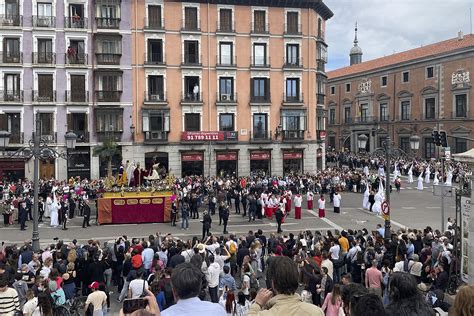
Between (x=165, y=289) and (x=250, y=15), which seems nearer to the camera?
(x=165, y=289)

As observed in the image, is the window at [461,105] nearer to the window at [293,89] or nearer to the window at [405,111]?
the window at [405,111]

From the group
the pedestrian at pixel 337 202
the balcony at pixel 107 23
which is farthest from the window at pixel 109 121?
the pedestrian at pixel 337 202

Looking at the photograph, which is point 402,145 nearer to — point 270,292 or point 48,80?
point 48,80

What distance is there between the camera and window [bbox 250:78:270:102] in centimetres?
4722

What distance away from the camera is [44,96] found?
1670 inches

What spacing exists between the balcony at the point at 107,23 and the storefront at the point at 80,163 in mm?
11048

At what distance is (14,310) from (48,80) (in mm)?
36247

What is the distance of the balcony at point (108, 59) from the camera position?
43188mm

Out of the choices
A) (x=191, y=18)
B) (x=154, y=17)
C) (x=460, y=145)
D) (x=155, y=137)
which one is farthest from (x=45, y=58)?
(x=460, y=145)

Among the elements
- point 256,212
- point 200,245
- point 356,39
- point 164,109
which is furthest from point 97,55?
point 356,39

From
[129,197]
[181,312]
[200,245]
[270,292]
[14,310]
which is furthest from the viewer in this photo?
[129,197]

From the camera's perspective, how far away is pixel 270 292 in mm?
4551

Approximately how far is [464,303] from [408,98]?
214 ft

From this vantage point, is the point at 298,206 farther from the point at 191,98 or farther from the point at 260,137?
the point at 191,98
